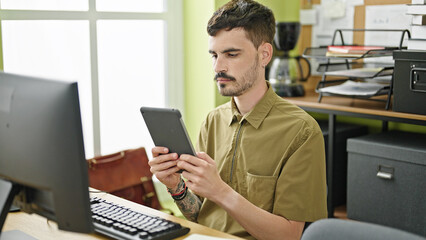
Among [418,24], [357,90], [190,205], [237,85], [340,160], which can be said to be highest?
[418,24]

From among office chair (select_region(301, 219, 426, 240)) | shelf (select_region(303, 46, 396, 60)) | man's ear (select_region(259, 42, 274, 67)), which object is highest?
man's ear (select_region(259, 42, 274, 67))

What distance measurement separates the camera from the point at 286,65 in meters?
2.85

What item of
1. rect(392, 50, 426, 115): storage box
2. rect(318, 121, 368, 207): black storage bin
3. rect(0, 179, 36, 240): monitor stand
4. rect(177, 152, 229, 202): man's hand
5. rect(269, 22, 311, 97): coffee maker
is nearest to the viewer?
rect(0, 179, 36, 240): monitor stand

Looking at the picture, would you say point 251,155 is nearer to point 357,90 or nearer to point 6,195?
point 6,195

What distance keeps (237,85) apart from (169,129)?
36cm

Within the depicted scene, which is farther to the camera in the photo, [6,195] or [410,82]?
[410,82]

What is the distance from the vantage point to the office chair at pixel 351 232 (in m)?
1.07

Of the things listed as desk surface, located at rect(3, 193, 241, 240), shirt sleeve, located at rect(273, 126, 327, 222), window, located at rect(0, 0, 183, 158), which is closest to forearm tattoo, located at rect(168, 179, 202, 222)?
desk surface, located at rect(3, 193, 241, 240)

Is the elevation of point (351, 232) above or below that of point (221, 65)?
below

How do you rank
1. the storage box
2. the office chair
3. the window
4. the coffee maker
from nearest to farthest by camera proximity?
the office chair, the storage box, the window, the coffee maker

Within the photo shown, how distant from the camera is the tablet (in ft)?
4.60

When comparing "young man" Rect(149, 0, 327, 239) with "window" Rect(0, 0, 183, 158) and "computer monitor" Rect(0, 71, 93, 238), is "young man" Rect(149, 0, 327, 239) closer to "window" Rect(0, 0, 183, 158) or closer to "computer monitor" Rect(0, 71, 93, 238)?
"computer monitor" Rect(0, 71, 93, 238)

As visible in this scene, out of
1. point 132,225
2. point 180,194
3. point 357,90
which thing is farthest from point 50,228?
point 357,90

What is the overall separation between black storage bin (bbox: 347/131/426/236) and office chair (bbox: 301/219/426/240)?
49.3 inches
